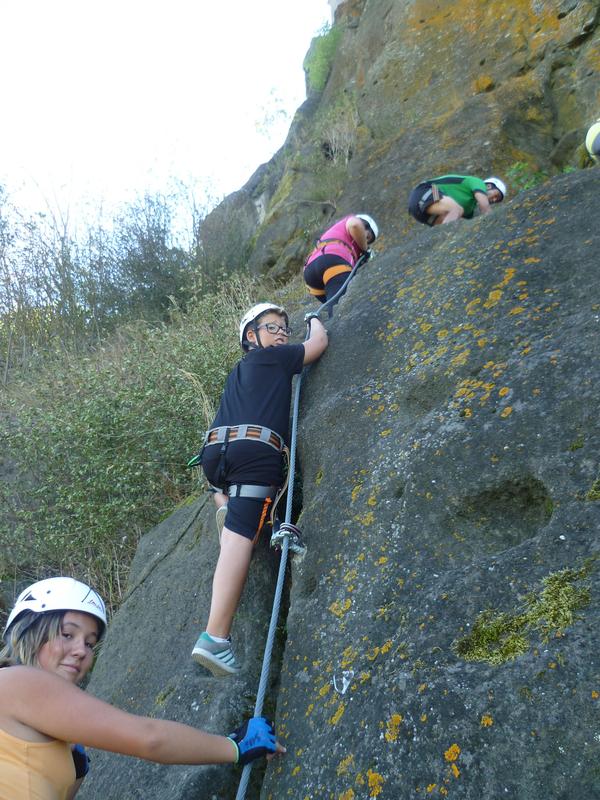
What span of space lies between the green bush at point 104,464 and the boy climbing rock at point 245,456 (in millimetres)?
2627

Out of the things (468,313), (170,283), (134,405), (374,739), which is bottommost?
(374,739)

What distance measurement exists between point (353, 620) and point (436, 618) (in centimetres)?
39

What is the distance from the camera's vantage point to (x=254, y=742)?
2.58 meters

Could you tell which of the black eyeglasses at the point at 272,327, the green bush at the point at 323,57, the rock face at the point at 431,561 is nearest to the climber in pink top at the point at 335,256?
the rock face at the point at 431,561

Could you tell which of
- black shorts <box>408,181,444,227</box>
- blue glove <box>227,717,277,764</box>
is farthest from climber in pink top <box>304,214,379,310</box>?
blue glove <box>227,717,277,764</box>

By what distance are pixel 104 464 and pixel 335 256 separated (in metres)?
3.09

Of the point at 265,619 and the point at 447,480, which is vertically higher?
the point at 447,480

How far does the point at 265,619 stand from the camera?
11.5ft

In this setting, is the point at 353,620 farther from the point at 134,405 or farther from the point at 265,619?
the point at 134,405

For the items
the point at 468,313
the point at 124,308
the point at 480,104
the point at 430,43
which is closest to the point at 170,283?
the point at 124,308

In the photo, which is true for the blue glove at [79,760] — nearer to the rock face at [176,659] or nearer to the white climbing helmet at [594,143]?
the rock face at [176,659]

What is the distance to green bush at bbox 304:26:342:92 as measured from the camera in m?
15.9

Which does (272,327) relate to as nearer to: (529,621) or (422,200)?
(422,200)

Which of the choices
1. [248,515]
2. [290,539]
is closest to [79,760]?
[290,539]
